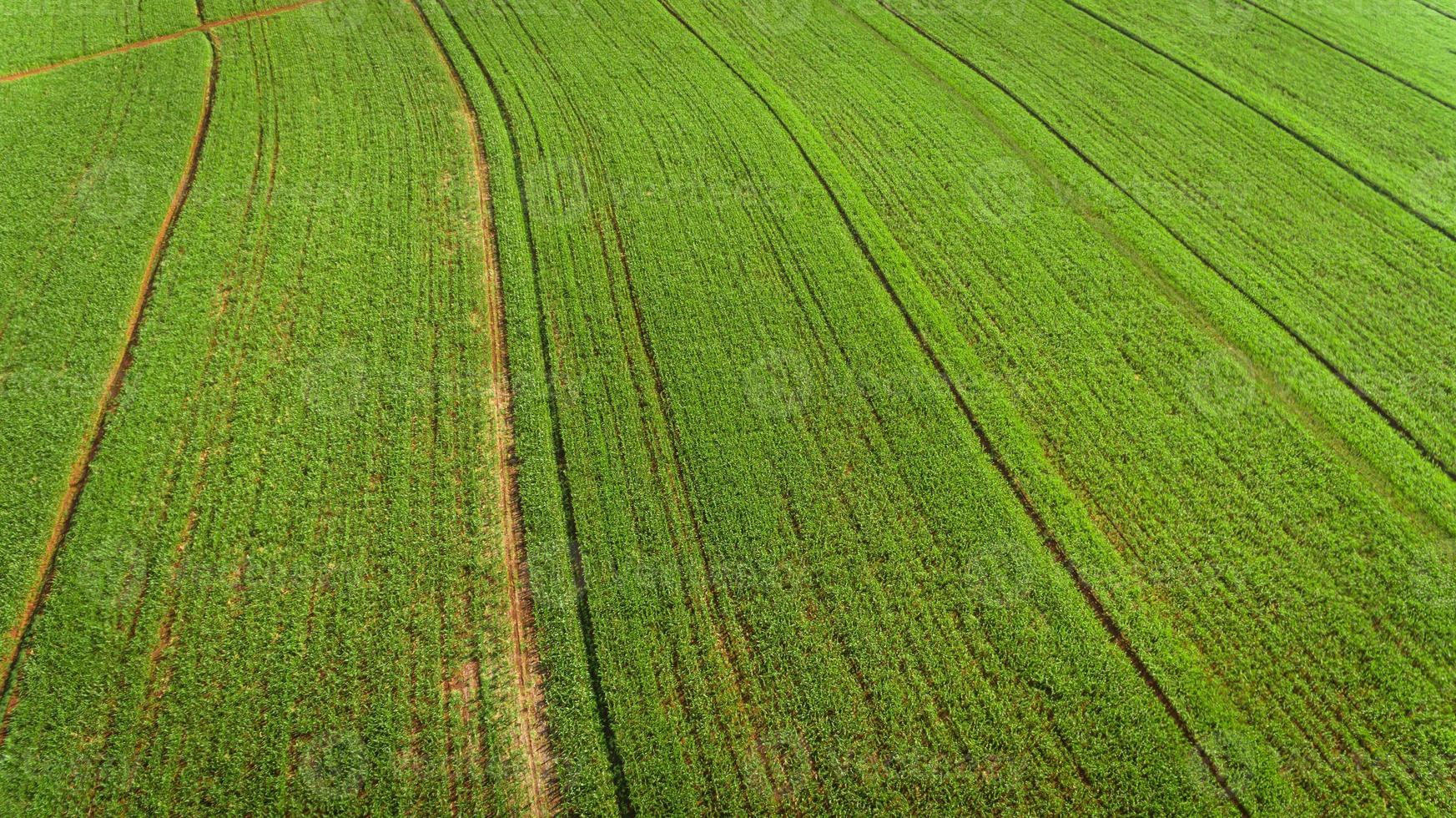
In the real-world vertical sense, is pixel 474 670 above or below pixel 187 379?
below

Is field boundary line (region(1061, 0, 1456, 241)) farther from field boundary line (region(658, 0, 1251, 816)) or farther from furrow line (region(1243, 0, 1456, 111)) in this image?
field boundary line (region(658, 0, 1251, 816))

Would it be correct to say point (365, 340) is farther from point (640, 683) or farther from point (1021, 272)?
point (1021, 272)

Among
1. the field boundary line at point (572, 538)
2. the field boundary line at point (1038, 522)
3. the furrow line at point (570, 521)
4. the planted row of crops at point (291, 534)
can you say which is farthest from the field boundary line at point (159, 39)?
the field boundary line at point (1038, 522)

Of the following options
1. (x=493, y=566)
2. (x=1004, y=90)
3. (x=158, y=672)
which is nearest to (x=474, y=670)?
(x=493, y=566)

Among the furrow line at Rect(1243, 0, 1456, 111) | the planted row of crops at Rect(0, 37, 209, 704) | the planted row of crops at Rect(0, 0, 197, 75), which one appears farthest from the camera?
the furrow line at Rect(1243, 0, 1456, 111)

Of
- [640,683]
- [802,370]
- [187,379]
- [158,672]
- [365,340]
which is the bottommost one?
[158,672]

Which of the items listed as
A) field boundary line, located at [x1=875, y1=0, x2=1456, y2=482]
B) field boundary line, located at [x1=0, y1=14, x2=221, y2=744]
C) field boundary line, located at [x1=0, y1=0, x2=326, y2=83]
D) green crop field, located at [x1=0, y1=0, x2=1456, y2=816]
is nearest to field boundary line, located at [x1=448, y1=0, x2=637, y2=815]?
green crop field, located at [x1=0, y1=0, x2=1456, y2=816]

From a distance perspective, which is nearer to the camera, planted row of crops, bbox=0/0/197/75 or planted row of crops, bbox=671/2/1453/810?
planted row of crops, bbox=671/2/1453/810
